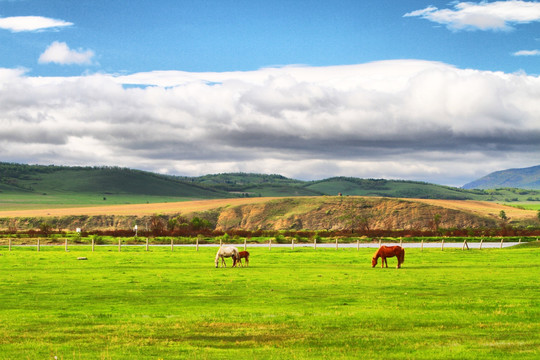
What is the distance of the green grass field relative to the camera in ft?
53.2

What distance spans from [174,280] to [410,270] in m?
16.0

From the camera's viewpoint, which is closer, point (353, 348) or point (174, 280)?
point (353, 348)

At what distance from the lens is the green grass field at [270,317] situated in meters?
16.2

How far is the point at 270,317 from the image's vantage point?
21312 millimetres

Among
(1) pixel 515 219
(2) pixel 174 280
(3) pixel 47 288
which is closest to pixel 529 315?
(2) pixel 174 280

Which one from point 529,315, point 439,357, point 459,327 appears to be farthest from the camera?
point 529,315

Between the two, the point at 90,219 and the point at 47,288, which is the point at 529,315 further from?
the point at 90,219

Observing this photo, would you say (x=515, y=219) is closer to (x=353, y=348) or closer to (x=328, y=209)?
(x=328, y=209)

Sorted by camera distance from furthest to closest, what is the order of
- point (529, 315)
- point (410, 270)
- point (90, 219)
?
point (90, 219), point (410, 270), point (529, 315)

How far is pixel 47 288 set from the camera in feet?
A: 100

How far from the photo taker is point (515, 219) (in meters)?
181

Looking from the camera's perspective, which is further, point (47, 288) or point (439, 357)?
point (47, 288)

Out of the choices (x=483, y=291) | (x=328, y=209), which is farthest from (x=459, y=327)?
(x=328, y=209)

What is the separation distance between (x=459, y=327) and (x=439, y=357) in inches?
177
